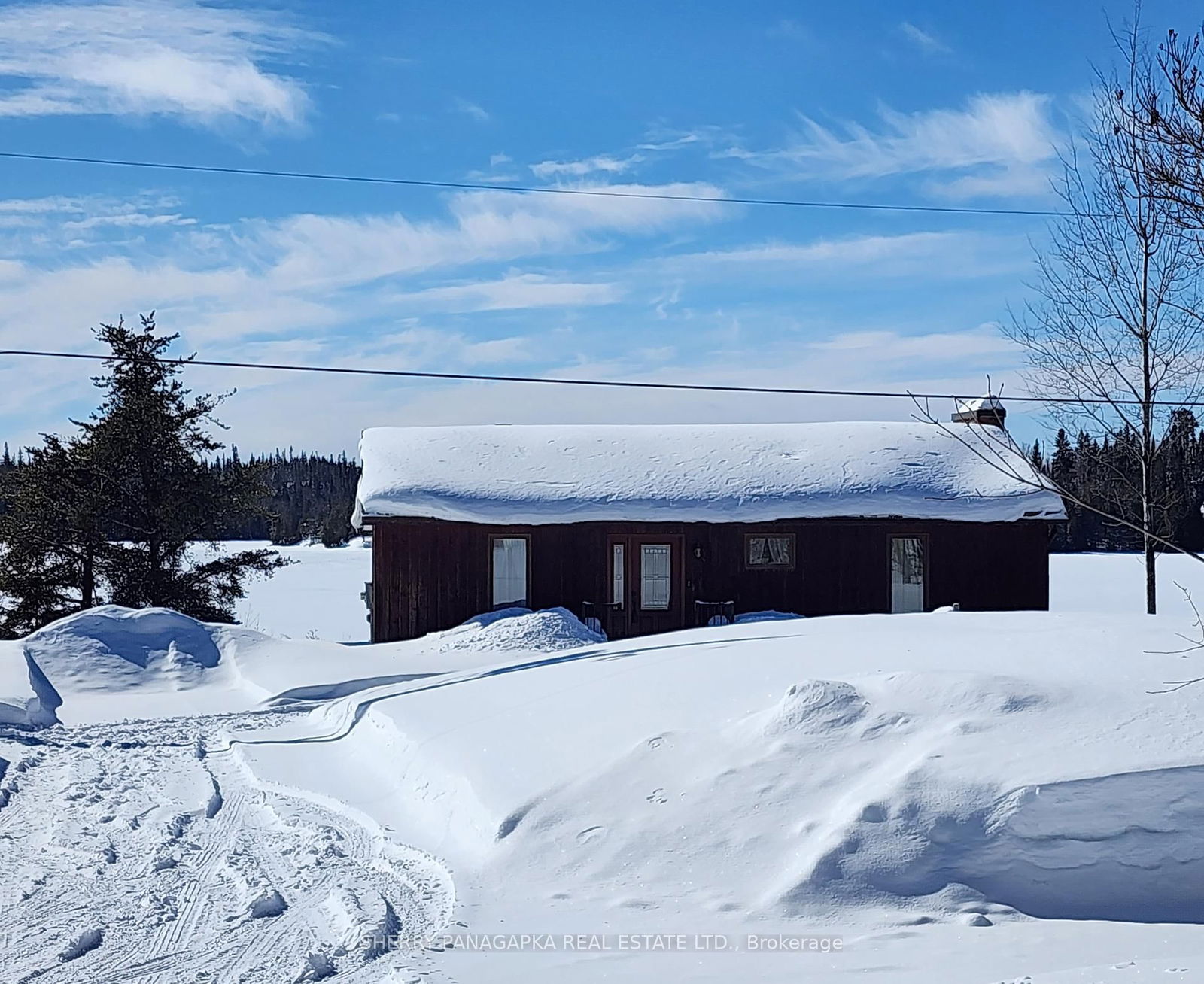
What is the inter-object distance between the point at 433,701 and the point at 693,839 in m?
4.86

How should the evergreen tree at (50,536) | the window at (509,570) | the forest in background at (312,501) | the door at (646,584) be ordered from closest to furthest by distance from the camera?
the window at (509,570), the door at (646,584), the evergreen tree at (50,536), the forest in background at (312,501)

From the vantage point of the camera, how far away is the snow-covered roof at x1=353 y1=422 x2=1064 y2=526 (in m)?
19.9

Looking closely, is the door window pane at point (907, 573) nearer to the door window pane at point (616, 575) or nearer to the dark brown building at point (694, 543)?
the dark brown building at point (694, 543)

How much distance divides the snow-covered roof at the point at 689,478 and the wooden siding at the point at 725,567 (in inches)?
17.3

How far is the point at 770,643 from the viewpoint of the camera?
9961mm

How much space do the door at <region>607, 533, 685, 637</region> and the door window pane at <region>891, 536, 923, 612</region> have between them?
12.5 ft

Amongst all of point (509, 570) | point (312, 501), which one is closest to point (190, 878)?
point (509, 570)

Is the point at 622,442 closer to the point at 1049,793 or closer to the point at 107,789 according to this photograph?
the point at 107,789

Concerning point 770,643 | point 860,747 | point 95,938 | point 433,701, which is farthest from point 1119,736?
point 433,701

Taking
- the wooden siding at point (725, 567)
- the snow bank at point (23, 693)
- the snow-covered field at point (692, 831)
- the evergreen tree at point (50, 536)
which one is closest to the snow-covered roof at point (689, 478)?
the wooden siding at point (725, 567)

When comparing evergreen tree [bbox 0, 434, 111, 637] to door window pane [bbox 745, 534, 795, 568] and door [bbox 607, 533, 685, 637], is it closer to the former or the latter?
door [bbox 607, 533, 685, 637]

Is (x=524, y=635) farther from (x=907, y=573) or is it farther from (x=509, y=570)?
(x=907, y=573)

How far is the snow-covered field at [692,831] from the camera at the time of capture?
4996 millimetres

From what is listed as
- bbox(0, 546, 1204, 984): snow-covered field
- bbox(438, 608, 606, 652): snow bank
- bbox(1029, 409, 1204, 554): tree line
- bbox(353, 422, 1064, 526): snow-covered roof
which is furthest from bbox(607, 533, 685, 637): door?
bbox(0, 546, 1204, 984): snow-covered field
